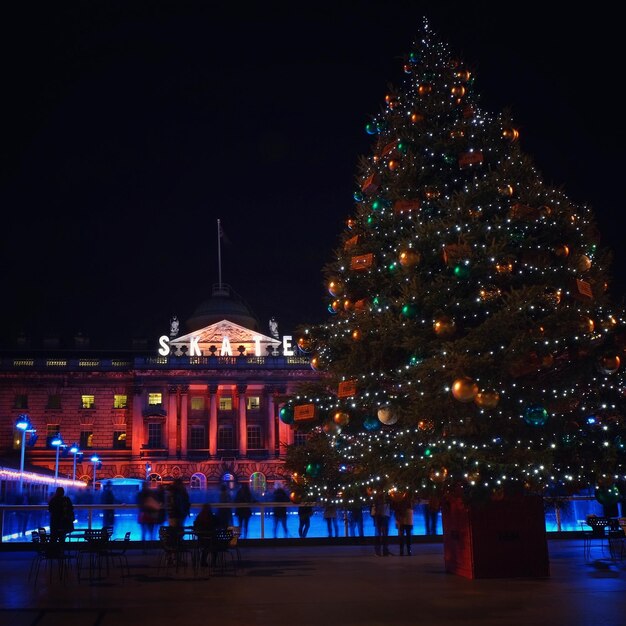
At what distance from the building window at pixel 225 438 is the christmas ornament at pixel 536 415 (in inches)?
2695

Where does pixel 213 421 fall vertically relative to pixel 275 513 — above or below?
above

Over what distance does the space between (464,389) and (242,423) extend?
69.5m

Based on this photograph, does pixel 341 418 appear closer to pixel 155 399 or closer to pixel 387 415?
pixel 387 415

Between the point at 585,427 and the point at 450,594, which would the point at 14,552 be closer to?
the point at 450,594

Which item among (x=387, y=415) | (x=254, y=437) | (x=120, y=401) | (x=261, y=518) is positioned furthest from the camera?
(x=120, y=401)

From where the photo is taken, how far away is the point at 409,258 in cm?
1281

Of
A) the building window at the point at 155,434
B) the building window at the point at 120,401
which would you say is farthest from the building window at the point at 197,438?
the building window at the point at 120,401

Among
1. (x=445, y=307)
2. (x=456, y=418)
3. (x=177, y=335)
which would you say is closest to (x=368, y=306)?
(x=445, y=307)

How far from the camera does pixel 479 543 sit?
1322cm

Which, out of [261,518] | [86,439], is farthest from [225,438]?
[261,518]

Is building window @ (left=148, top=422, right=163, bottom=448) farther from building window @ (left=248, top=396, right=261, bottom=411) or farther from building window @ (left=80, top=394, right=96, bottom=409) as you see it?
building window @ (left=248, top=396, right=261, bottom=411)

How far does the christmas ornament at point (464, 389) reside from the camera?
1138 centimetres

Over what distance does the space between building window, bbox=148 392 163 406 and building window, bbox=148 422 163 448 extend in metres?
2.13

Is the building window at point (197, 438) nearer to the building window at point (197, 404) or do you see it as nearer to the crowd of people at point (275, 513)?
the building window at point (197, 404)
